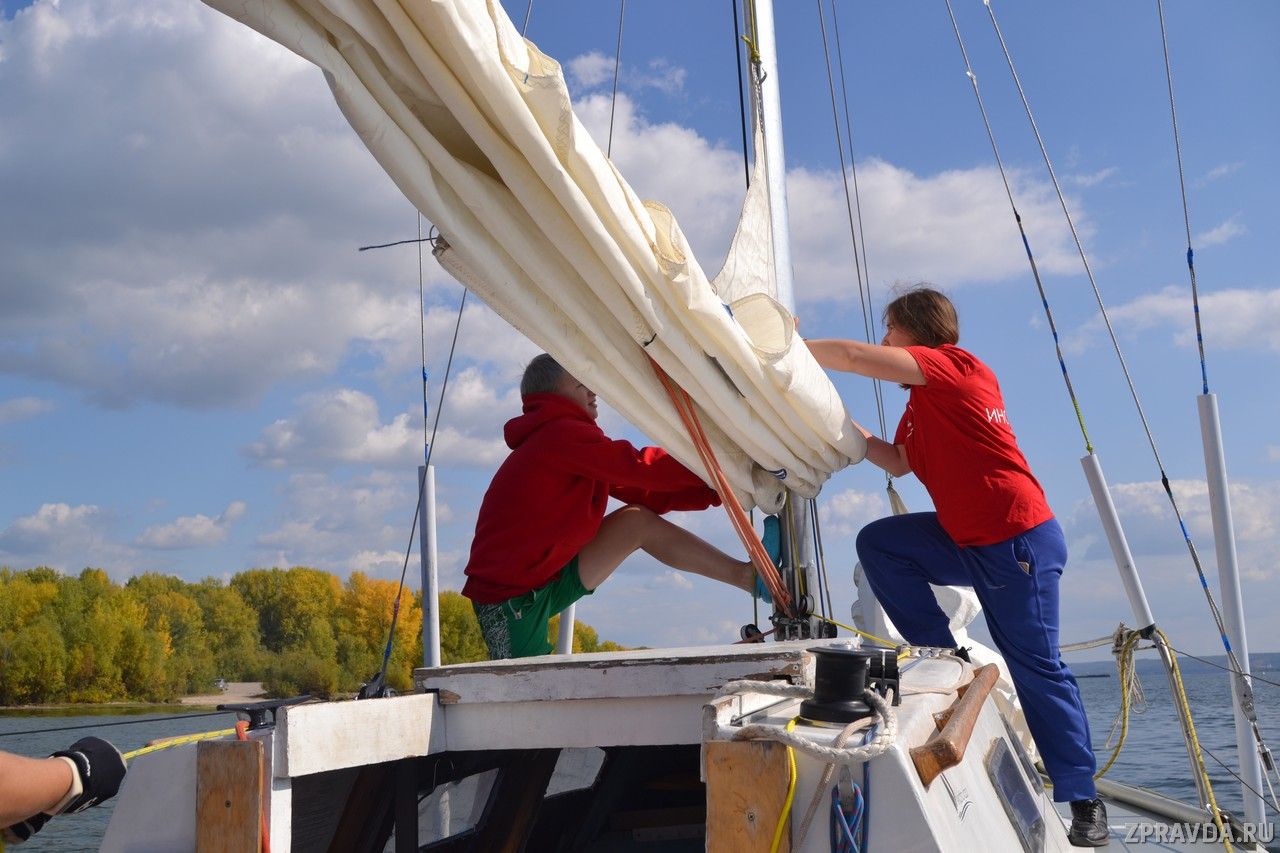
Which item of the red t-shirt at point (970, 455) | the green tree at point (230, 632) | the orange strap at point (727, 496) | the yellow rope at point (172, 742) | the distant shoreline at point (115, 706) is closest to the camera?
the yellow rope at point (172, 742)

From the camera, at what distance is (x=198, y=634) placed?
57.9m

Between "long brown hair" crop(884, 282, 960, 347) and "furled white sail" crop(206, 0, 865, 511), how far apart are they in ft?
2.16

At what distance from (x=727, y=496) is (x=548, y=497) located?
0.82 meters

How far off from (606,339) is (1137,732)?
23.9 m

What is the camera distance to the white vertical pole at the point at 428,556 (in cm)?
671

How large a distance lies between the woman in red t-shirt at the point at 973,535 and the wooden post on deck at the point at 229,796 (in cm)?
215

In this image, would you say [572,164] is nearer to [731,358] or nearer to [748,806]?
[731,358]

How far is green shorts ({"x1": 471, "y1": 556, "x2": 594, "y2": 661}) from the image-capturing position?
4.02 metres

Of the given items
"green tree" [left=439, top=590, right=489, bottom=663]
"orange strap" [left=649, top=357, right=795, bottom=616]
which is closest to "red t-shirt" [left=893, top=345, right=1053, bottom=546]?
"orange strap" [left=649, top=357, right=795, bottom=616]

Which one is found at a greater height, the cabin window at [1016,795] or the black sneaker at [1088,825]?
the cabin window at [1016,795]

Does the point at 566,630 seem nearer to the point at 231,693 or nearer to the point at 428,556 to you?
the point at 428,556

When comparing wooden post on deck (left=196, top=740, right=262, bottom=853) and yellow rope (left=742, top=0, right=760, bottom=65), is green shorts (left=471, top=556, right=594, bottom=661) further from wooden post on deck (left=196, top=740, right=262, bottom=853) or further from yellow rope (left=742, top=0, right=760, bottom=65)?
yellow rope (left=742, top=0, right=760, bottom=65)

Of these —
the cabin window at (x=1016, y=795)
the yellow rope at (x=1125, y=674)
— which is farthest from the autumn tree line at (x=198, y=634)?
the cabin window at (x=1016, y=795)

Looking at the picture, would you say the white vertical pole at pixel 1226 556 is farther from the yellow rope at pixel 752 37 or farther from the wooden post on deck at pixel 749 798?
the wooden post on deck at pixel 749 798
